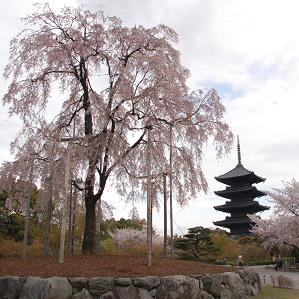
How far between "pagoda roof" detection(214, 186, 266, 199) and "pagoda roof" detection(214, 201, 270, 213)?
3.46ft

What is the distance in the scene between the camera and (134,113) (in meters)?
15.1

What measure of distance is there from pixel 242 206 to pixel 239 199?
90.4 inches

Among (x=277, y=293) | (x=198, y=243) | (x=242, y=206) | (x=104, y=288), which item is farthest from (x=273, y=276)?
(x=242, y=206)

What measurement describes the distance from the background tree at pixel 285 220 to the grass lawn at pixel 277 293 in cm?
1538

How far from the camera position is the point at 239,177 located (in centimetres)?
5209

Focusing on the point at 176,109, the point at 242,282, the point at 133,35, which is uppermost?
the point at 133,35

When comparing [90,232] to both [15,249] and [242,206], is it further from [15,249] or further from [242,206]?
[242,206]

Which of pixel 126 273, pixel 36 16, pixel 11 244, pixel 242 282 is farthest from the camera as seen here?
pixel 11 244

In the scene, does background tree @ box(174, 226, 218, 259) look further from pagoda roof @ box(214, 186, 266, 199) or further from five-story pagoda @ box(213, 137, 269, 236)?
pagoda roof @ box(214, 186, 266, 199)

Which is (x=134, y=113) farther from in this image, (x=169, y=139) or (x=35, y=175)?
(x=35, y=175)

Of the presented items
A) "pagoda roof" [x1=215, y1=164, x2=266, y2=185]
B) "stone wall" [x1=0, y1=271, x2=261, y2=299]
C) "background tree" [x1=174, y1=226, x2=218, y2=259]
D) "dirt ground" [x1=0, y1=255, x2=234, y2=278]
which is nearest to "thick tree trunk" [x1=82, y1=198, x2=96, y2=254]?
"dirt ground" [x1=0, y1=255, x2=234, y2=278]

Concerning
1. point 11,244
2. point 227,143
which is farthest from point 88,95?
point 11,244

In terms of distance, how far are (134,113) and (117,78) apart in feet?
4.85

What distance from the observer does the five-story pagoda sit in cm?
5044
